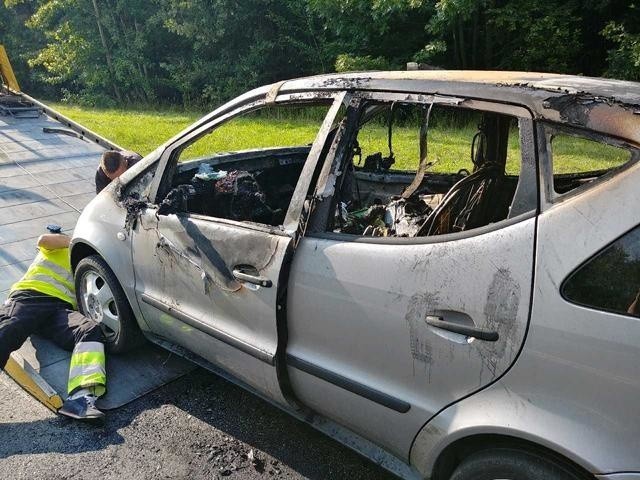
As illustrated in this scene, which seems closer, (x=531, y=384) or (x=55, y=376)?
(x=531, y=384)

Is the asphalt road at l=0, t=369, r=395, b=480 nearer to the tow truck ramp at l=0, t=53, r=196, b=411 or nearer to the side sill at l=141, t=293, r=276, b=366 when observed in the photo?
the tow truck ramp at l=0, t=53, r=196, b=411

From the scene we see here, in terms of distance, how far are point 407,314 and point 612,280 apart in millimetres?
638

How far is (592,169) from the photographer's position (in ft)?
7.77

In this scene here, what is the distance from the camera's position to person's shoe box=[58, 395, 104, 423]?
2.76 metres

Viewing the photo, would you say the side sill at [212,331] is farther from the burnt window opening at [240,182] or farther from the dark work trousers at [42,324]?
the dark work trousers at [42,324]

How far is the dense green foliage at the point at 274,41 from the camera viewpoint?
38.7 feet

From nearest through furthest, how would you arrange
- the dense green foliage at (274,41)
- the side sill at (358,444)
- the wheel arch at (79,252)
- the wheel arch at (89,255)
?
the side sill at (358,444), the wheel arch at (89,255), the wheel arch at (79,252), the dense green foliage at (274,41)

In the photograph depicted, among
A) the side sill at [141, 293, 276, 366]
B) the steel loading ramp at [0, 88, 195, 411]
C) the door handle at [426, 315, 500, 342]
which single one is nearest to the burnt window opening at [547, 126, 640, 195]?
the door handle at [426, 315, 500, 342]

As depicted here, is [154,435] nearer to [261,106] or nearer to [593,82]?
[261,106]

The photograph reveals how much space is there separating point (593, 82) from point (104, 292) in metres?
2.89

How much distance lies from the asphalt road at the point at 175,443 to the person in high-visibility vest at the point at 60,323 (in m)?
0.15

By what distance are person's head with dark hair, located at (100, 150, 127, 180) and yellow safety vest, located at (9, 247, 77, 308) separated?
1.22 metres

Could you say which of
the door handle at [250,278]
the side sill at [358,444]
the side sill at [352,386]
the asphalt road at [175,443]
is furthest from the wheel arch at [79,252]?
the side sill at [352,386]

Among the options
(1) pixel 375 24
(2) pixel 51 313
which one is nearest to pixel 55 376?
(2) pixel 51 313
